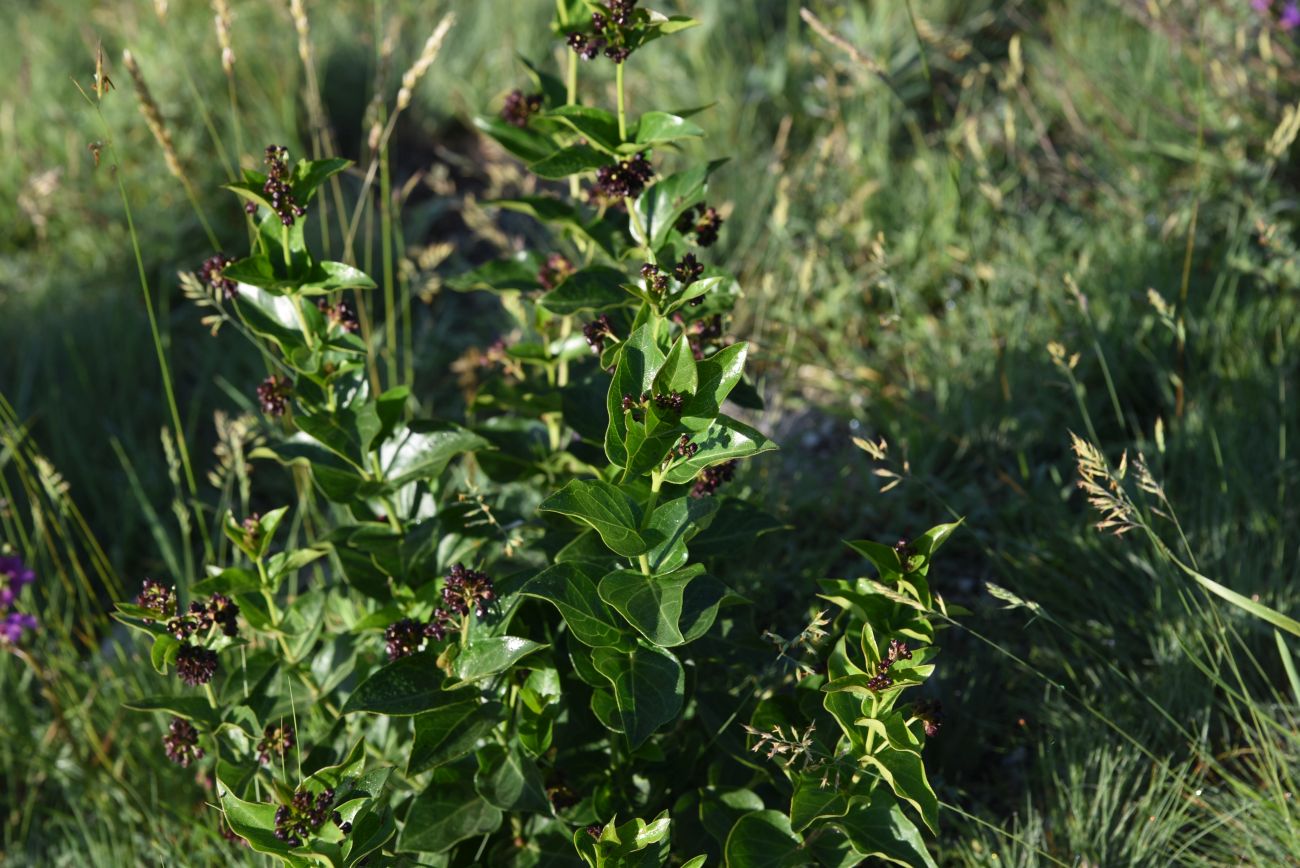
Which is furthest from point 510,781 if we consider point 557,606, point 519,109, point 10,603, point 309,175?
point 10,603

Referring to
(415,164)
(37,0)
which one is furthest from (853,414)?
(37,0)

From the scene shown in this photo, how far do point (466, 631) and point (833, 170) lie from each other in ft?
7.51

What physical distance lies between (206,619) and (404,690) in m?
0.30

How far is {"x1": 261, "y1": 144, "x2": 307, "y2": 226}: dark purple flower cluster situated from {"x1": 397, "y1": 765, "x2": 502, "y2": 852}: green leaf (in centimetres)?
80

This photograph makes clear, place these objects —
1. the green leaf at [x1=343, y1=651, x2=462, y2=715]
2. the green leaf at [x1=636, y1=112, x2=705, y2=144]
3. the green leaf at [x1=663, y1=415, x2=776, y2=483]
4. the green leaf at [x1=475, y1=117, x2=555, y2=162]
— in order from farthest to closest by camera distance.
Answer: the green leaf at [x1=475, y1=117, x2=555, y2=162] < the green leaf at [x1=636, y1=112, x2=705, y2=144] < the green leaf at [x1=343, y1=651, x2=462, y2=715] < the green leaf at [x1=663, y1=415, x2=776, y2=483]

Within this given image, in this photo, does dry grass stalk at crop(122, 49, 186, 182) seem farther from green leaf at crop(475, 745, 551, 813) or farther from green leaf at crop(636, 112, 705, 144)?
green leaf at crop(475, 745, 551, 813)

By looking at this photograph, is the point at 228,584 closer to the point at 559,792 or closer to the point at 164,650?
the point at 164,650

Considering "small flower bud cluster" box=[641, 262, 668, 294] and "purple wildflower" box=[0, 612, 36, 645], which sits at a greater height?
"small flower bud cluster" box=[641, 262, 668, 294]

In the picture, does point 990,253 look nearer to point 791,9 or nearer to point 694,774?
point 791,9

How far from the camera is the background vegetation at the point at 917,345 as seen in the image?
203 centimetres

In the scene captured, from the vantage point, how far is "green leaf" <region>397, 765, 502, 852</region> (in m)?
1.63

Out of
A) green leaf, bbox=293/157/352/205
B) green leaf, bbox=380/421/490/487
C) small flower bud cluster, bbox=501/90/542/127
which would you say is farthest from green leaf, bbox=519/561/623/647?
small flower bud cluster, bbox=501/90/542/127

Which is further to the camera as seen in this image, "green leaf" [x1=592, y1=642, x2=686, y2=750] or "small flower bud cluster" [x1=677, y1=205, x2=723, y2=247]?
"small flower bud cluster" [x1=677, y1=205, x2=723, y2=247]

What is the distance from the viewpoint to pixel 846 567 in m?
2.49
